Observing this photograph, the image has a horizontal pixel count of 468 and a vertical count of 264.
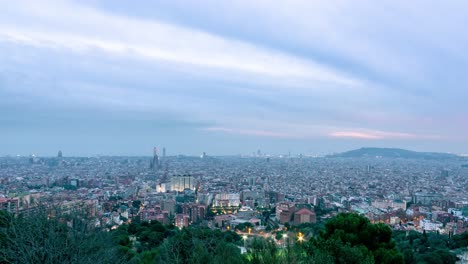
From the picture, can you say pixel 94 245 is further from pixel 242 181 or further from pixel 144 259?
pixel 242 181

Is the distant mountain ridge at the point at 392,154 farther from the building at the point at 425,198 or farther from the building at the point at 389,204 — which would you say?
the building at the point at 389,204

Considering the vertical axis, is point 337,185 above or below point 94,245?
below

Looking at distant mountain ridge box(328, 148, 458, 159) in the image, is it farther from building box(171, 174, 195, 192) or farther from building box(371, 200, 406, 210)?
building box(171, 174, 195, 192)

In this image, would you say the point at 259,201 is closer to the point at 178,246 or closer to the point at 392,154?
the point at 178,246

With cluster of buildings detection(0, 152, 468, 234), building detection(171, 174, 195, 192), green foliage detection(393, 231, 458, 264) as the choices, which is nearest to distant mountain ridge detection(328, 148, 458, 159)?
cluster of buildings detection(0, 152, 468, 234)

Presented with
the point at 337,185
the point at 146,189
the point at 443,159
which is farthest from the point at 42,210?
the point at 443,159

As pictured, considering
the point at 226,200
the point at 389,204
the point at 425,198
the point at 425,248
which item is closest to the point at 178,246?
the point at 425,248

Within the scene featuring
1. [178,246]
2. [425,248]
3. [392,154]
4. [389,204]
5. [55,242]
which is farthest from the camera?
[392,154]

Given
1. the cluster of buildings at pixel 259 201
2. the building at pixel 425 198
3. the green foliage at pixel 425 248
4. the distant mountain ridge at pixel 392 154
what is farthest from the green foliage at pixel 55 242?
the distant mountain ridge at pixel 392 154

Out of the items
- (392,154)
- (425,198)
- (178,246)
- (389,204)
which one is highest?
(392,154)
